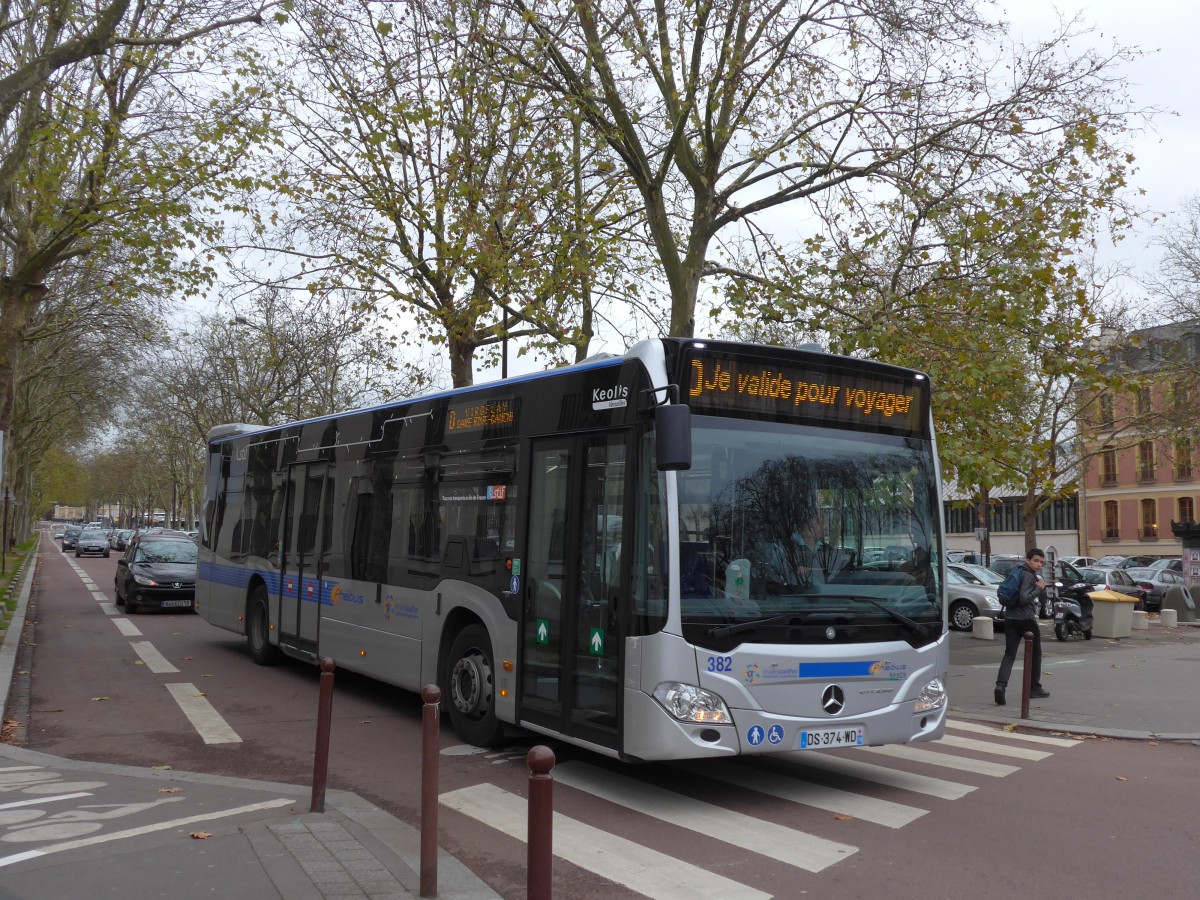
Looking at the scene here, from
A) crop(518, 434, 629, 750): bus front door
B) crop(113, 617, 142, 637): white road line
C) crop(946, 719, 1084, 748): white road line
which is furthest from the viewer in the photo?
crop(113, 617, 142, 637): white road line

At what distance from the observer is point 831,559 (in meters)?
7.00

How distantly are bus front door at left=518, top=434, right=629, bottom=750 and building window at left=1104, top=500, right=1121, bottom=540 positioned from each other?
64.5 meters

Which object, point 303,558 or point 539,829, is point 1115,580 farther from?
point 539,829

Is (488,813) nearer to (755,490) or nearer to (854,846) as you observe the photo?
(854,846)

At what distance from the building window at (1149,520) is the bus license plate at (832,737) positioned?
62104 millimetres

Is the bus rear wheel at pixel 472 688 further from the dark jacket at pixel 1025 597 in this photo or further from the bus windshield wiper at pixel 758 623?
the dark jacket at pixel 1025 597

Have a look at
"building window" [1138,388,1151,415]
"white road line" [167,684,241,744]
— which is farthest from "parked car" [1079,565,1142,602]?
"white road line" [167,684,241,744]

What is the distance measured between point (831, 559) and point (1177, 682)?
10.1m

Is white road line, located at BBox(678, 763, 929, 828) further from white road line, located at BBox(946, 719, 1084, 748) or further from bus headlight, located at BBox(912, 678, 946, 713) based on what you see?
white road line, located at BBox(946, 719, 1084, 748)

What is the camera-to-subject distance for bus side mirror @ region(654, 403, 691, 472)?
6.16m

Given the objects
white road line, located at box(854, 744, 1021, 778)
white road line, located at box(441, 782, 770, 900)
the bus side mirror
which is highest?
the bus side mirror

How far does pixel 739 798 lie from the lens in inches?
281

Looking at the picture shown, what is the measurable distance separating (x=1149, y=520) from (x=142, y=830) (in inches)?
2604

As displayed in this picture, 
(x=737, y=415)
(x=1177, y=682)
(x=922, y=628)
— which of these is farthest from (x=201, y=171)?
(x=1177, y=682)
